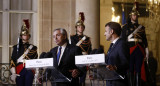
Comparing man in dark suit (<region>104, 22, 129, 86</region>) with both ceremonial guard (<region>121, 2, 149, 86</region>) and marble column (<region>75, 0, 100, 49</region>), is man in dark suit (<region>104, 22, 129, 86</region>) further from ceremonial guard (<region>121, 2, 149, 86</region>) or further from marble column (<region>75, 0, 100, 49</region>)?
marble column (<region>75, 0, 100, 49</region>)

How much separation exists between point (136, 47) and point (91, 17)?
1411 millimetres

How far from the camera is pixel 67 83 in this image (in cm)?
738

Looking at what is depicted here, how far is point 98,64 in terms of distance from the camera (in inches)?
252

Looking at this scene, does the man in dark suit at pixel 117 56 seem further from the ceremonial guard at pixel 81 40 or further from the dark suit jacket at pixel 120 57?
the ceremonial guard at pixel 81 40

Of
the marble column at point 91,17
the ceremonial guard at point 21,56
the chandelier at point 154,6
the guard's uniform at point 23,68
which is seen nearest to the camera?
the guard's uniform at point 23,68

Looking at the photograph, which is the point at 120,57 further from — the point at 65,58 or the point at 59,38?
the point at 59,38

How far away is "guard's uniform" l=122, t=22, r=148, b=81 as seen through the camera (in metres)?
11.7

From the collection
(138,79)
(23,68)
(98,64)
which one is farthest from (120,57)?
(138,79)

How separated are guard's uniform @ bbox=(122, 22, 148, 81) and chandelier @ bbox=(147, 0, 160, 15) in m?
3.40

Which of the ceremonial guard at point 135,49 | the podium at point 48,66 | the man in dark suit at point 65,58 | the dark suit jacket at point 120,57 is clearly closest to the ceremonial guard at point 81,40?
the ceremonial guard at point 135,49

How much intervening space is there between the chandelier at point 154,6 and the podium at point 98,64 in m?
8.71

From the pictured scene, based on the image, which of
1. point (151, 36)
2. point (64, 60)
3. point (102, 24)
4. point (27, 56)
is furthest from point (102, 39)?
point (64, 60)

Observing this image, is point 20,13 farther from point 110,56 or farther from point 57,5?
point 110,56

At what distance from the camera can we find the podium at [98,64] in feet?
20.9
